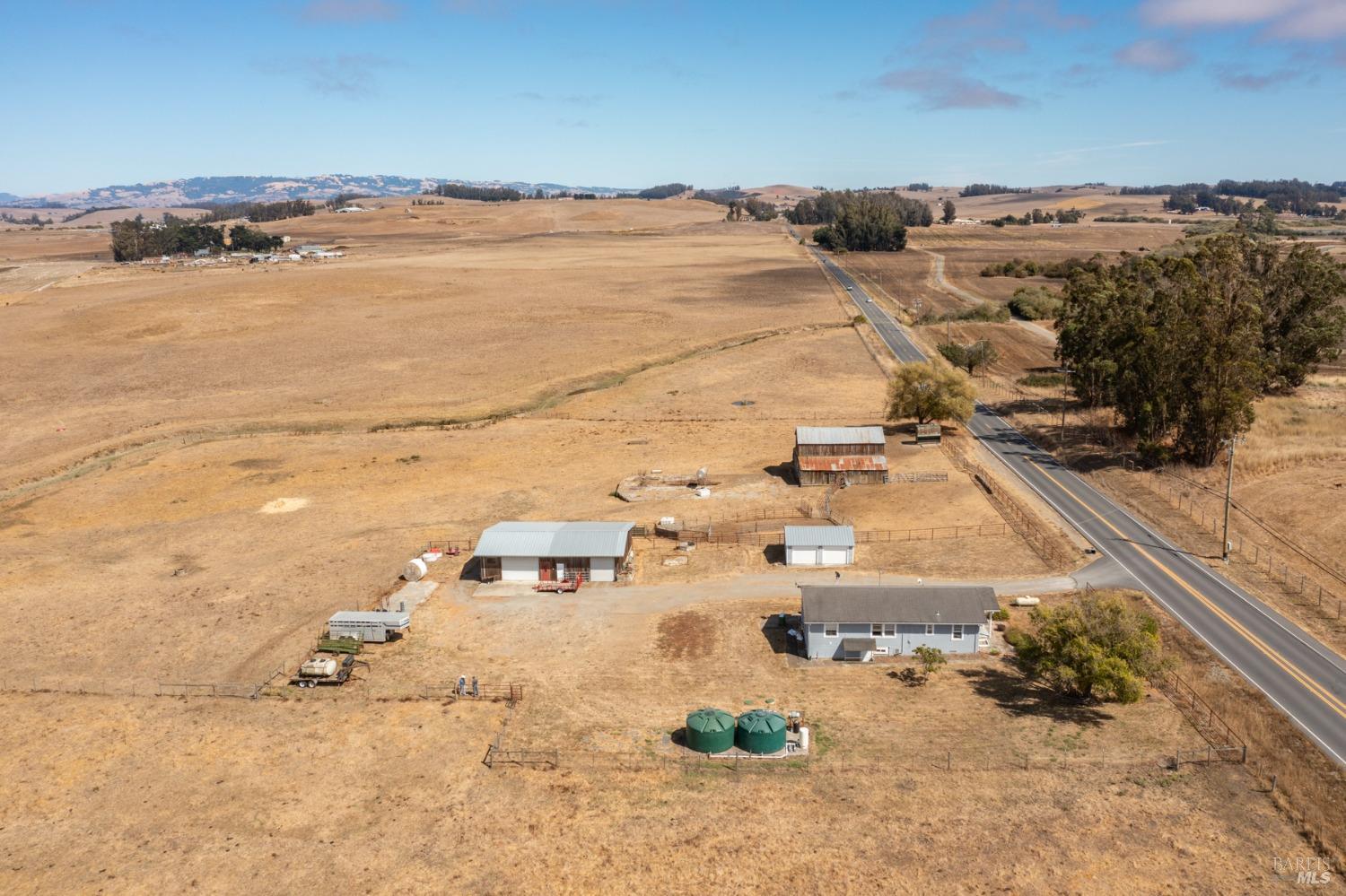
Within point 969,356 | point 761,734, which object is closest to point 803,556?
point 761,734

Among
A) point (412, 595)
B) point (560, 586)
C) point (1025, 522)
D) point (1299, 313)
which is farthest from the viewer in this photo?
point (1299, 313)

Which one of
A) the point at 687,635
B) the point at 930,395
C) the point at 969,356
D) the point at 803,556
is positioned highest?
the point at 969,356

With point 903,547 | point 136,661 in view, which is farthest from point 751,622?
point 136,661

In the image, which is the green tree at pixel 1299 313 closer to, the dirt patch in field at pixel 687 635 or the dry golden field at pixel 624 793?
the dry golden field at pixel 624 793

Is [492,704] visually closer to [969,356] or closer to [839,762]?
[839,762]

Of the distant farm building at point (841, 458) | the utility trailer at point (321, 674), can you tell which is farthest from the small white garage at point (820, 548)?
the utility trailer at point (321, 674)

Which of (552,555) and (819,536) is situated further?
(819,536)
